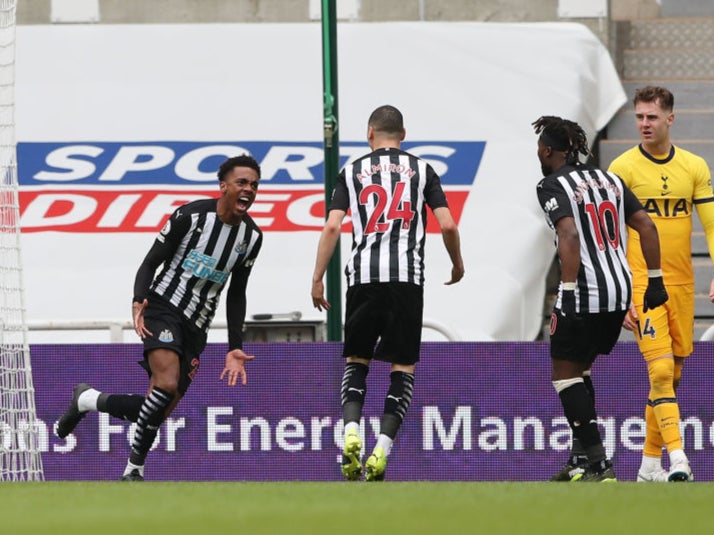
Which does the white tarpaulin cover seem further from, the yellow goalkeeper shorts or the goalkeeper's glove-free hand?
the goalkeeper's glove-free hand

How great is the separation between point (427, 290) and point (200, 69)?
300 centimetres

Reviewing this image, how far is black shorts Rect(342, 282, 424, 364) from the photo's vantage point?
23.8ft

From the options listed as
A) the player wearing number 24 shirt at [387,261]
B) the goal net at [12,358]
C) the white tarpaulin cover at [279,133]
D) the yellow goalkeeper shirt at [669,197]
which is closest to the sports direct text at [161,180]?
the white tarpaulin cover at [279,133]

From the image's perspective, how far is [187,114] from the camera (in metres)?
13.3

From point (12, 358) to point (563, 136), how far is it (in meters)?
3.48

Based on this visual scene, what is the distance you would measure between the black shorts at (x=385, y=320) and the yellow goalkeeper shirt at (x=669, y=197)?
1.33 metres

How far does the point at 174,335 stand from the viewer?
789 centimetres

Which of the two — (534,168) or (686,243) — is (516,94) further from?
(686,243)

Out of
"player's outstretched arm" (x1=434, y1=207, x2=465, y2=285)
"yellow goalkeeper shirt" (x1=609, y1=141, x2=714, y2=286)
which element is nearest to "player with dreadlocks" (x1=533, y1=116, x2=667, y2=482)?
"player's outstretched arm" (x1=434, y1=207, x2=465, y2=285)

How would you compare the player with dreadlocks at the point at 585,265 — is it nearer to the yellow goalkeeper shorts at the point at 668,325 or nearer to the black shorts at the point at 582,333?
the black shorts at the point at 582,333
